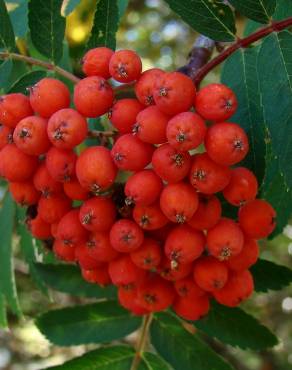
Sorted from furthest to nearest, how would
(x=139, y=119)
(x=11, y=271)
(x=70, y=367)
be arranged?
(x=11, y=271), (x=70, y=367), (x=139, y=119)

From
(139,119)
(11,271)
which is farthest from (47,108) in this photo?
(11,271)

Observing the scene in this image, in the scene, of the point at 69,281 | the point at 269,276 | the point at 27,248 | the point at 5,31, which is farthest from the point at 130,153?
the point at 27,248

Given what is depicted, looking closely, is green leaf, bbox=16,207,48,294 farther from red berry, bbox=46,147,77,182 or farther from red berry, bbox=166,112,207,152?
red berry, bbox=166,112,207,152

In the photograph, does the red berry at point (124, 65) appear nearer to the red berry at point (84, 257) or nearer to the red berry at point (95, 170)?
the red berry at point (95, 170)

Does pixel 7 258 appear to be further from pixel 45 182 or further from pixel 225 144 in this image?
pixel 225 144

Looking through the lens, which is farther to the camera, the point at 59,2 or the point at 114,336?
the point at 114,336

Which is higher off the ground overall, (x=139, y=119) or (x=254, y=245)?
(x=139, y=119)

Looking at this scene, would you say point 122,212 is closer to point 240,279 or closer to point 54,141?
point 54,141

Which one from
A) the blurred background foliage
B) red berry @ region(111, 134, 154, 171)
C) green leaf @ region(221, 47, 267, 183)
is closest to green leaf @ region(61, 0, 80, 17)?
green leaf @ region(221, 47, 267, 183)
